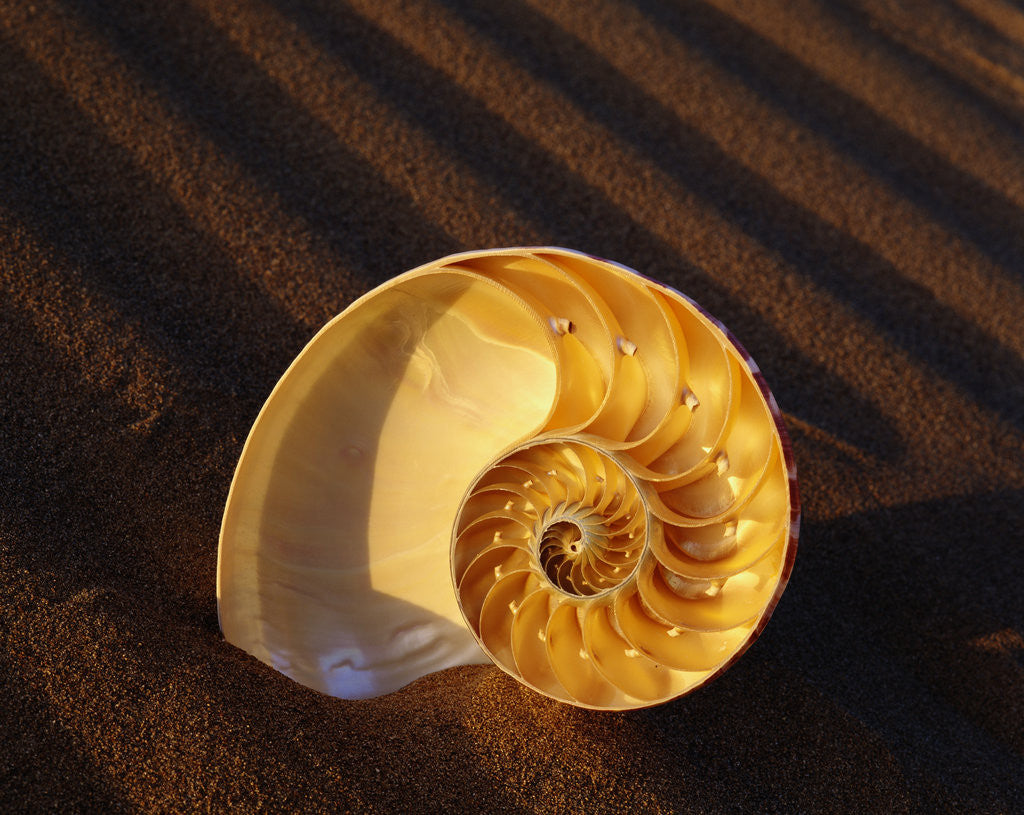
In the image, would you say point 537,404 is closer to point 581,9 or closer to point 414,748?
point 414,748

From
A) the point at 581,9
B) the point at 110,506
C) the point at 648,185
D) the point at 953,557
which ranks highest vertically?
the point at 581,9

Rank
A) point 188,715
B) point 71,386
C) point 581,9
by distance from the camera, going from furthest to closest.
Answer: point 581,9, point 71,386, point 188,715

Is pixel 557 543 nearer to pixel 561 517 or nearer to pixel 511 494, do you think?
pixel 561 517

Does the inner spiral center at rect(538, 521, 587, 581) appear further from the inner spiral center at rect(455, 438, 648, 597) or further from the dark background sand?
the dark background sand

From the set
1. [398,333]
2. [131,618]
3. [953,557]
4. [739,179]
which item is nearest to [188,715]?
[131,618]

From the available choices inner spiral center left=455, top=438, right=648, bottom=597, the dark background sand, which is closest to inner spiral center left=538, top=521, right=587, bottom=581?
inner spiral center left=455, top=438, right=648, bottom=597

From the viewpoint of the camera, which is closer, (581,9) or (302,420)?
(302,420)

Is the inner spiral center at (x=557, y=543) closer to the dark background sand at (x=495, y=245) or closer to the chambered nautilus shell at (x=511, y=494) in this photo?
the chambered nautilus shell at (x=511, y=494)
